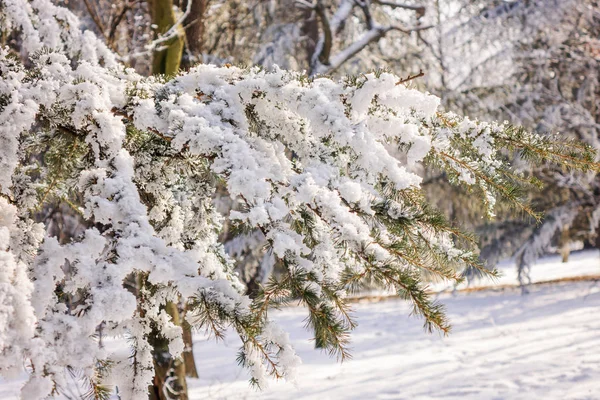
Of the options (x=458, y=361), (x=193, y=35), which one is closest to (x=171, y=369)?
Result: (x=193, y=35)

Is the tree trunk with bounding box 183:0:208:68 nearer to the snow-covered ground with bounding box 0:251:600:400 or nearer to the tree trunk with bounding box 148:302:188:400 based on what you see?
the tree trunk with bounding box 148:302:188:400

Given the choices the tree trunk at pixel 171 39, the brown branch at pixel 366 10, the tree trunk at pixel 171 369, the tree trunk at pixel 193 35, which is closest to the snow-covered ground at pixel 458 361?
the tree trunk at pixel 171 369

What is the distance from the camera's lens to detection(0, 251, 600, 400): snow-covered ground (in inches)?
201

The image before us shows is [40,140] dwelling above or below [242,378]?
above

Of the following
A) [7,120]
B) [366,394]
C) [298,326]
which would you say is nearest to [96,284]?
[7,120]

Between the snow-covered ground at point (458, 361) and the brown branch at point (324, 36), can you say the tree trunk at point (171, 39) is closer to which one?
the snow-covered ground at point (458, 361)

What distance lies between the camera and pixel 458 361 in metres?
6.27

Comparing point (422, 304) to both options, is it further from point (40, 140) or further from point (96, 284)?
point (40, 140)

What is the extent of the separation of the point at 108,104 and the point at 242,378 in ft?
16.7

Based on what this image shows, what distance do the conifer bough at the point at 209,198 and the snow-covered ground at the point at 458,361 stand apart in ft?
6.56

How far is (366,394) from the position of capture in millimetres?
5090

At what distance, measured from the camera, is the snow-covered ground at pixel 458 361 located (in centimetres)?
510

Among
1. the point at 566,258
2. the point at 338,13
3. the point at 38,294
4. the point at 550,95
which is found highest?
the point at 338,13

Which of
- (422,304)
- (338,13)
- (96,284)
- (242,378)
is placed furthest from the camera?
(338,13)
